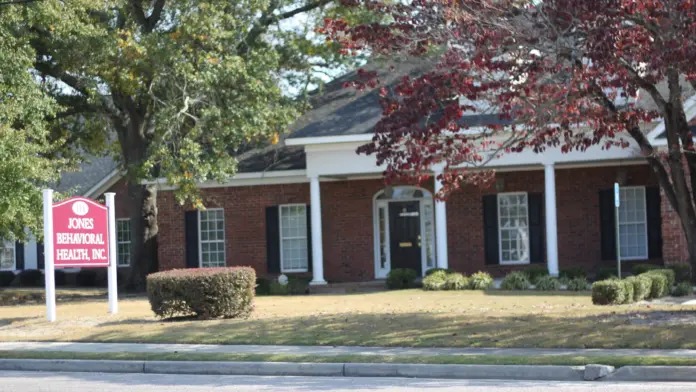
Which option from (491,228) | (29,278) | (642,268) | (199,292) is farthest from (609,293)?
(29,278)

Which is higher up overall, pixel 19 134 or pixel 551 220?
pixel 19 134

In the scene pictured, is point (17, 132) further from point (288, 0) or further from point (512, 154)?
point (512, 154)

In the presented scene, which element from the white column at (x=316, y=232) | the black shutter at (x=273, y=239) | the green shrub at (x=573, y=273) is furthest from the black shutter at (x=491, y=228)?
the black shutter at (x=273, y=239)

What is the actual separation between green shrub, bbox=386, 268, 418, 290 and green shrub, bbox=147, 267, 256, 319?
8.88 m

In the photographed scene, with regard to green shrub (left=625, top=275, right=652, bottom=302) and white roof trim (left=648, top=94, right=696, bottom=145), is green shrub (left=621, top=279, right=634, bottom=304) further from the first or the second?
white roof trim (left=648, top=94, right=696, bottom=145)

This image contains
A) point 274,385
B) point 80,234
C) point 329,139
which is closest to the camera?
point 274,385

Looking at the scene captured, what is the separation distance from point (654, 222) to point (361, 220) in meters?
8.34

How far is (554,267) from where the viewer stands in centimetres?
2591

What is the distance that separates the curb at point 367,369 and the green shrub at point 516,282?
41.6 feet

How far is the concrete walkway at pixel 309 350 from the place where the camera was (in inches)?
509

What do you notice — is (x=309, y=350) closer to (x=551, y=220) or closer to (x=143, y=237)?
(x=551, y=220)

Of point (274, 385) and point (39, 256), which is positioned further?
point (39, 256)

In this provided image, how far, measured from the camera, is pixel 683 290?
2220 cm

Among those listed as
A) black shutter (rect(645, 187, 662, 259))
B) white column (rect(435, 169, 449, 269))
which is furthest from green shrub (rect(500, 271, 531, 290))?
black shutter (rect(645, 187, 662, 259))
